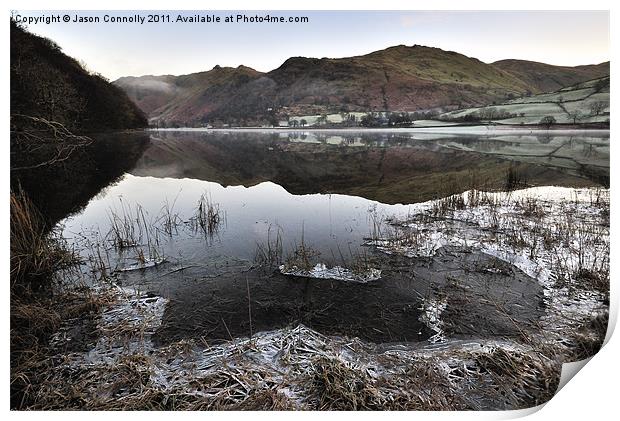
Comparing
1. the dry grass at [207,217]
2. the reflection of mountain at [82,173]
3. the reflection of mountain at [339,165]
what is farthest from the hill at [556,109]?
the reflection of mountain at [82,173]

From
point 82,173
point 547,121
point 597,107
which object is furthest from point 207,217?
point 597,107

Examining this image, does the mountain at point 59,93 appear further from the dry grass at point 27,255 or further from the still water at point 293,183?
the dry grass at point 27,255

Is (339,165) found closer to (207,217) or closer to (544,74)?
(207,217)

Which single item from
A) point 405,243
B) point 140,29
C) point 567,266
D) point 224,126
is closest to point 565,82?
point 567,266

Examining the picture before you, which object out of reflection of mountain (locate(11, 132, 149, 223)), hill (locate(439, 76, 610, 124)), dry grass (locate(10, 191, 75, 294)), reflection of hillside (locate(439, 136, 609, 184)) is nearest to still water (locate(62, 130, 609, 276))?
reflection of hillside (locate(439, 136, 609, 184))

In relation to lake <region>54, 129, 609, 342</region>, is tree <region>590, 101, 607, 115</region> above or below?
above

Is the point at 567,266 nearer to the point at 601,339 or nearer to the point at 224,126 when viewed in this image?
the point at 601,339

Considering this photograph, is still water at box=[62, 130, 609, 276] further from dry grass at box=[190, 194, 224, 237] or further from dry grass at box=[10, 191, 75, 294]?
dry grass at box=[10, 191, 75, 294]
